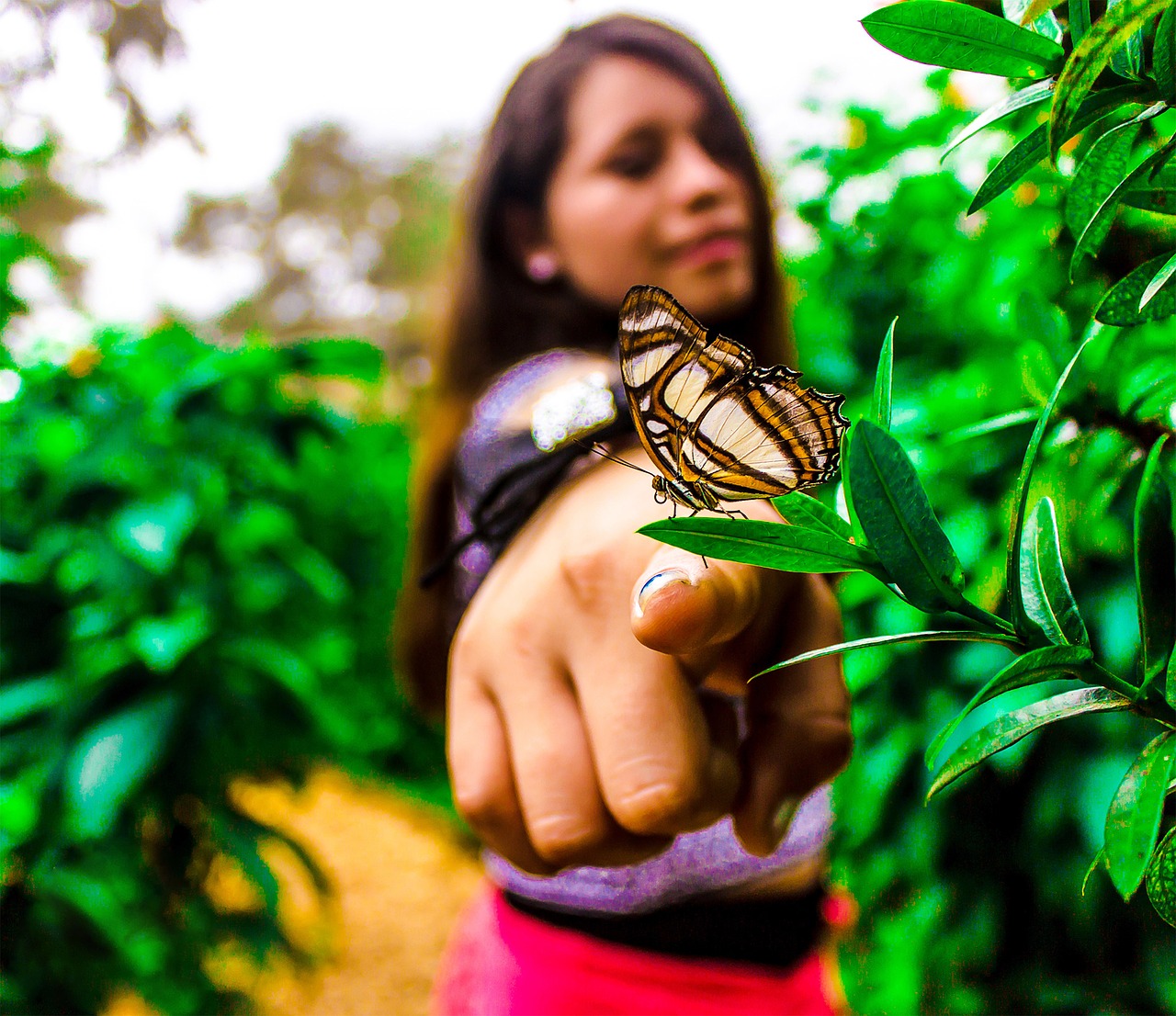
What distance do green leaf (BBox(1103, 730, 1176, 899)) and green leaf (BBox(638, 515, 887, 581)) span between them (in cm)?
10

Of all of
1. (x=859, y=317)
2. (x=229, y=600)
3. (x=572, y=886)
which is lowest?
(x=572, y=886)

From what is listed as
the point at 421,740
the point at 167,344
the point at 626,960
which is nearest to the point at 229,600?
the point at 167,344

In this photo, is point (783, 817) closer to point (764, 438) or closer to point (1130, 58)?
point (764, 438)

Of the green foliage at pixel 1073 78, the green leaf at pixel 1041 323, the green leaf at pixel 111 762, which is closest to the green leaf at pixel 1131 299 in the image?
the green foliage at pixel 1073 78

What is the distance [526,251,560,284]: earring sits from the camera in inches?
36.4

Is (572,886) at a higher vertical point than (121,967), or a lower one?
higher

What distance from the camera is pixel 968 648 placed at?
0.91 m

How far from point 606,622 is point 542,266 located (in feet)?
1.93

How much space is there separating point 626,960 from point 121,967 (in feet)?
3.69

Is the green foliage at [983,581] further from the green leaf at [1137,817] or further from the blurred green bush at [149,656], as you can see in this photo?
the blurred green bush at [149,656]

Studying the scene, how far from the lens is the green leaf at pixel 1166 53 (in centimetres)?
27

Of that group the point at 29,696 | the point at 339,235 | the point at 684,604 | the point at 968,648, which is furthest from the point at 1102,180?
the point at 339,235

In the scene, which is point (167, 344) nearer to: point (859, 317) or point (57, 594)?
point (57, 594)

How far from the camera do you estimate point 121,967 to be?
5.16 feet
